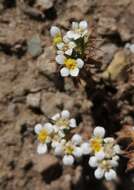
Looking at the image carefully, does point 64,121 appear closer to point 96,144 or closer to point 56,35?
point 96,144

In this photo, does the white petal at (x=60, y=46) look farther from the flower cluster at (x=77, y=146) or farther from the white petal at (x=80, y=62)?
the flower cluster at (x=77, y=146)

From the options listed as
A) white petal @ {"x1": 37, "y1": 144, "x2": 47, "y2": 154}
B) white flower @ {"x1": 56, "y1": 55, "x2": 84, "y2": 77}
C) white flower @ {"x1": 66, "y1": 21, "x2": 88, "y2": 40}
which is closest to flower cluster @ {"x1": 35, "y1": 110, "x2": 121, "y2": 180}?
white petal @ {"x1": 37, "y1": 144, "x2": 47, "y2": 154}

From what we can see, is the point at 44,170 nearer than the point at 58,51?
No

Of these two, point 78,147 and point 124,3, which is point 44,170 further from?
point 124,3

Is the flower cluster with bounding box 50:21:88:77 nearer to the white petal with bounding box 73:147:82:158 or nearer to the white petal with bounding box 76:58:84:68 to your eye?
the white petal with bounding box 76:58:84:68

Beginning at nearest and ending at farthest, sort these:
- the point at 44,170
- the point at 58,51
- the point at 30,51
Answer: the point at 58,51 → the point at 44,170 → the point at 30,51

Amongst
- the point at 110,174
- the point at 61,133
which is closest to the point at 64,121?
the point at 61,133

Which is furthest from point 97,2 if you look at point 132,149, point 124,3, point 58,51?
point 132,149
